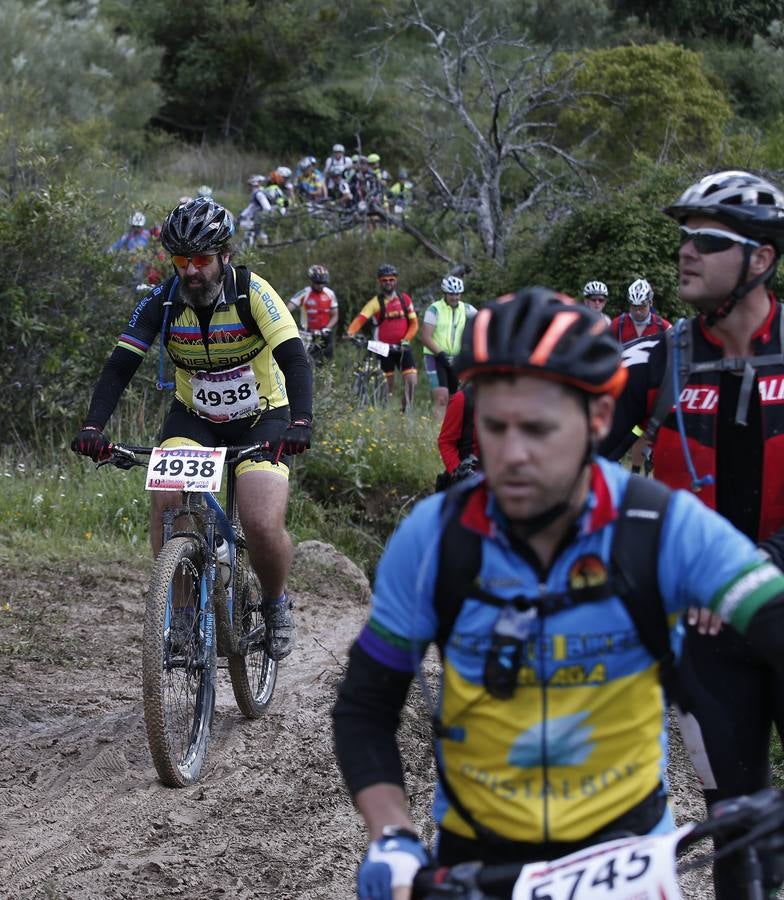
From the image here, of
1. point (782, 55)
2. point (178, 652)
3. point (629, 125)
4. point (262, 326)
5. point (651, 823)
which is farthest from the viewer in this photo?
point (782, 55)

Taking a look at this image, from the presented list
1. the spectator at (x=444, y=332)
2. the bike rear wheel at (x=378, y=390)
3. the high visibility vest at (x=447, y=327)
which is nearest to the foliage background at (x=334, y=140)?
the bike rear wheel at (x=378, y=390)

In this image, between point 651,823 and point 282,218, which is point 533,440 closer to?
point 651,823

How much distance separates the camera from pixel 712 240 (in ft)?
13.3

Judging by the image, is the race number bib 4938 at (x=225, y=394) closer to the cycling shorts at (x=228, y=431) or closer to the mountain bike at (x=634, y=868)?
the cycling shorts at (x=228, y=431)

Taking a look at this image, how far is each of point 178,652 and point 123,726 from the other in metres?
1.02

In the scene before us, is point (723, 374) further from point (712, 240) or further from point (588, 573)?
point (588, 573)

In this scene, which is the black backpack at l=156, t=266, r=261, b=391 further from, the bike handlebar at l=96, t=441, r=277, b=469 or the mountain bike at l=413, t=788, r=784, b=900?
the mountain bike at l=413, t=788, r=784, b=900

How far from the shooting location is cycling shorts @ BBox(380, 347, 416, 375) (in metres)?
20.0

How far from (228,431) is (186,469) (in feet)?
2.43

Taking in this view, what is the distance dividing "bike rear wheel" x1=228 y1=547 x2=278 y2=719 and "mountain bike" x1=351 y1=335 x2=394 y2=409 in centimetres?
729

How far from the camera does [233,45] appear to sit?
42.3 m

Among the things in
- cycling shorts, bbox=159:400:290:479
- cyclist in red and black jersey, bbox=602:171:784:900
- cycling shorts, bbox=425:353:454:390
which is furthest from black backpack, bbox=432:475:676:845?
cycling shorts, bbox=425:353:454:390

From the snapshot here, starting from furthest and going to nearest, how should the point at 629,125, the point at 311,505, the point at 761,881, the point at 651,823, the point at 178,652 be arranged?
1. the point at 629,125
2. the point at 311,505
3. the point at 178,652
4. the point at 651,823
5. the point at 761,881

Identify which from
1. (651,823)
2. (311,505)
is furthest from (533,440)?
(311,505)
